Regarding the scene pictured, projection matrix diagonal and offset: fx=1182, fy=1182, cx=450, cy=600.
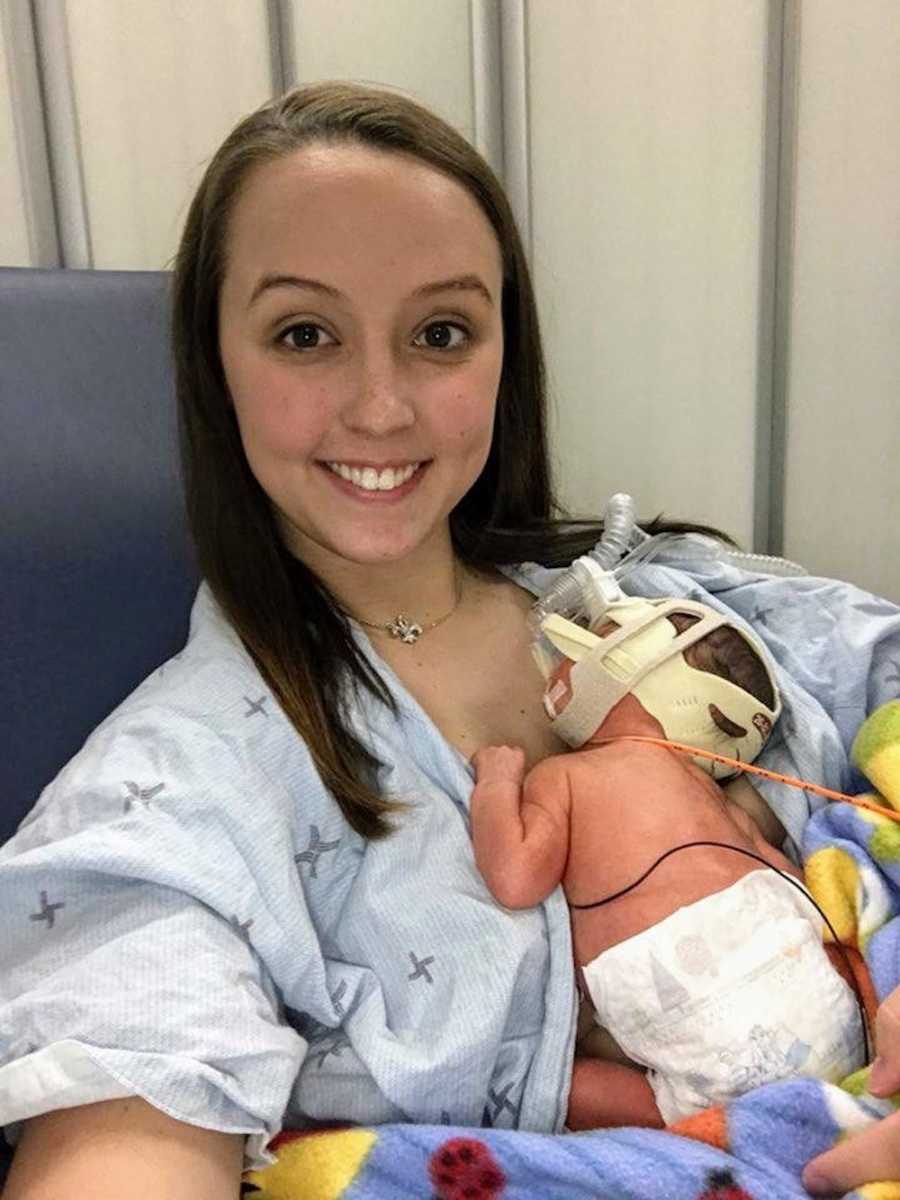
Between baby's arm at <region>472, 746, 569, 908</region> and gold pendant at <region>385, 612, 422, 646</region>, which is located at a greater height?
gold pendant at <region>385, 612, 422, 646</region>

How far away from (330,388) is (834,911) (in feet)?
1.97

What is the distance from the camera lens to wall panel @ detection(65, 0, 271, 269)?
4.36ft

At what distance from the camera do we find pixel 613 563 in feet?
4.10

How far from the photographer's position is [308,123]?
1002 mm

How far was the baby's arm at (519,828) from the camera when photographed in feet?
3.04

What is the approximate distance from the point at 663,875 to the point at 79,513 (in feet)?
2.06

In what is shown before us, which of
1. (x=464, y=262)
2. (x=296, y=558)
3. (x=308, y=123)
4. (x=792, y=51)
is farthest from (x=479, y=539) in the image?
(x=792, y=51)

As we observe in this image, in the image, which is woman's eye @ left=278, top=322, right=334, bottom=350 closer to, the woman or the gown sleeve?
the woman

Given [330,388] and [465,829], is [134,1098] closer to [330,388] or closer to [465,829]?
[465,829]

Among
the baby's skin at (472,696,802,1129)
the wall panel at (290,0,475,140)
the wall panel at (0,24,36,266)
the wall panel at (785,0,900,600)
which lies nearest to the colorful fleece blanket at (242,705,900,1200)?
the baby's skin at (472,696,802,1129)

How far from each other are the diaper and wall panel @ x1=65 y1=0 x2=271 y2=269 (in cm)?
98

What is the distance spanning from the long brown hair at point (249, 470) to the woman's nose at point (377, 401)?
0.15 meters

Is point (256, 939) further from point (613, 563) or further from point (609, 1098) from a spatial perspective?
point (613, 563)

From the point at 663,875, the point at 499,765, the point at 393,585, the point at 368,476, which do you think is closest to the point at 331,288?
the point at 368,476
